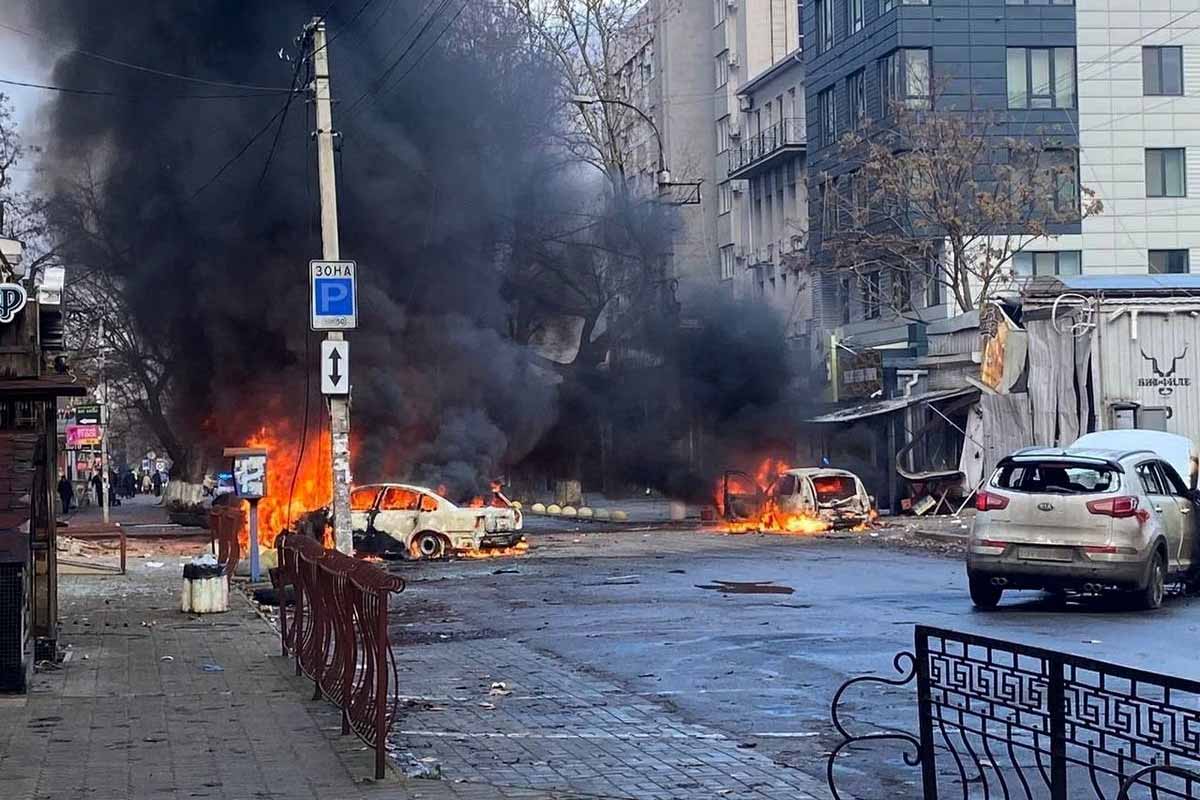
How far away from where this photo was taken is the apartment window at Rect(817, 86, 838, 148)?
54.1 metres

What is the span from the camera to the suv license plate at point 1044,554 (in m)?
16.1

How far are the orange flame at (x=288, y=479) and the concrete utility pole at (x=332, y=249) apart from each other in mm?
9341

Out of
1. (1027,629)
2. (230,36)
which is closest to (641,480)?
(230,36)

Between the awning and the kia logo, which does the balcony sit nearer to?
the awning

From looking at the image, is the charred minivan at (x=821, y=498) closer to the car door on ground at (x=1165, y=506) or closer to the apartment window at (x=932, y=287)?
the apartment window at (x=932, y=287)

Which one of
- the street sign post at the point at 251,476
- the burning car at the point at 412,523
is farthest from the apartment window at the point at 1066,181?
the street sign post at the point at 251,476

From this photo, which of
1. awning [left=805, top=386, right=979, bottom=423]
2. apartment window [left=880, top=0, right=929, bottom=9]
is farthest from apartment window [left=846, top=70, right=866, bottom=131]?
awning [left=805, top=386, right=979, bottom=423]

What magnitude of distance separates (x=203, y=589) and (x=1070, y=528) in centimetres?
958

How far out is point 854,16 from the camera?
51.9 metres

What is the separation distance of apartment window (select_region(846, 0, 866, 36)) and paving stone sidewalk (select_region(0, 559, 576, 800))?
3975 centimetres

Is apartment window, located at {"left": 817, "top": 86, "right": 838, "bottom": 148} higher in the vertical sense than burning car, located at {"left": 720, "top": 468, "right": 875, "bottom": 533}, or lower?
higher

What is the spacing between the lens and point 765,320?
46.8 meters

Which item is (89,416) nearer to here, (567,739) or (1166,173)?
(1166,173)

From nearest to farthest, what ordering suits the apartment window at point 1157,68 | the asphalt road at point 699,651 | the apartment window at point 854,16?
1. the asphalt road at point 699,651
2. the apartment window at point 1157,68
3. the apartment window at point 854,16
